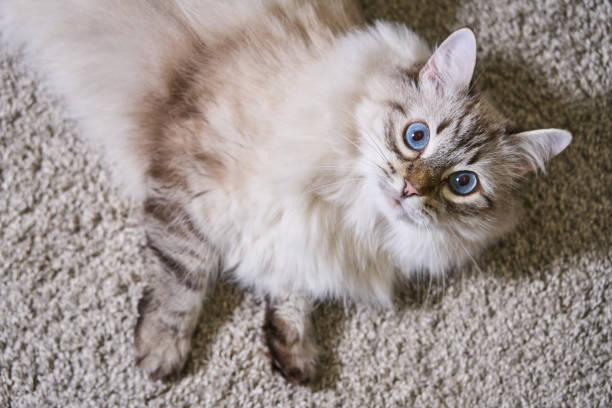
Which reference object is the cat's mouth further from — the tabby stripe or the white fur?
the tabby stripe

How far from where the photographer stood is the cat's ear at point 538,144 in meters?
1.02

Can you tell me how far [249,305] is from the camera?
1.30 m

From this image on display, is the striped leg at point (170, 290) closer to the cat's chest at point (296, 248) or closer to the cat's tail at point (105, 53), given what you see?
→ the cat's chest at point (296, 248)

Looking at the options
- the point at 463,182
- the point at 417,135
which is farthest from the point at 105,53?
the point at 463,182

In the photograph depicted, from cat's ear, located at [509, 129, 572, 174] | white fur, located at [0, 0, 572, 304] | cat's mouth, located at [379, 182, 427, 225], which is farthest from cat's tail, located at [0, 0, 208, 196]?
cat's ear, located at [509, 129, 572, 174]

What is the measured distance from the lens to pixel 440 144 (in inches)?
38.6

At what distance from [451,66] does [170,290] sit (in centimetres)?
81

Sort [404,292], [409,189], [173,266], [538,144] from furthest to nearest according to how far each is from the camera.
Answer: [404,292] → [173,266] → [538,144] → [409,189]

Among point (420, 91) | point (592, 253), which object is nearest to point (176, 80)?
point (420, 91)

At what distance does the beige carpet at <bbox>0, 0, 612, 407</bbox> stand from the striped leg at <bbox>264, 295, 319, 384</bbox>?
0.04m

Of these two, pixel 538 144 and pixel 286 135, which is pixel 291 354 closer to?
pixel 286 135

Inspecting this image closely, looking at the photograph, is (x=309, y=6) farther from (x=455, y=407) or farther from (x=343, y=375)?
(x=455, y=407)

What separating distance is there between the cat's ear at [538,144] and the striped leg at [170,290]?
73 centimetres

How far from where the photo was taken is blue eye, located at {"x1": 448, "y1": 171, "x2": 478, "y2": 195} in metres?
1.02
